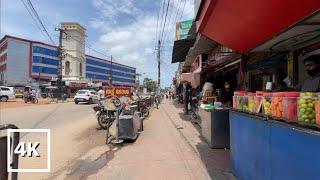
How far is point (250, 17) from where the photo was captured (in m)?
5.93

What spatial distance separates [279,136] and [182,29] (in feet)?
65.8

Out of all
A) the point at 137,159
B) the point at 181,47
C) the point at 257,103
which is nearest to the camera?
the point at 257,103

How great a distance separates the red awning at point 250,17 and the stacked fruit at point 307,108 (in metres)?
1.19

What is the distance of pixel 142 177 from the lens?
828 centimetres

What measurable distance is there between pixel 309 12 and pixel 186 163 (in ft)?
17.9

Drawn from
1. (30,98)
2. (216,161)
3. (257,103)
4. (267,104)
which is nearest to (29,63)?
(30,98)

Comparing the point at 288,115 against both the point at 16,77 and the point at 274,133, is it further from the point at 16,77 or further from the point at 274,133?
the point at 16,77

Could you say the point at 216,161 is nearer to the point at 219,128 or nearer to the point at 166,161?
the point at 166,161

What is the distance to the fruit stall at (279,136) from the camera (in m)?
3.93

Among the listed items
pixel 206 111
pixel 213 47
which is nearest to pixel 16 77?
pixel 213 47

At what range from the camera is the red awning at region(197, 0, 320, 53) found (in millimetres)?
5128

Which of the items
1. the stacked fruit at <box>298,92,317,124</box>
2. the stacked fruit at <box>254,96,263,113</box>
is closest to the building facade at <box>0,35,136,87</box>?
the stacked fruit at <box>254,96,263,113</box>

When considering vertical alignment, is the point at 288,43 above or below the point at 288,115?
above

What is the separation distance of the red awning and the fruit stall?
1.04 m
